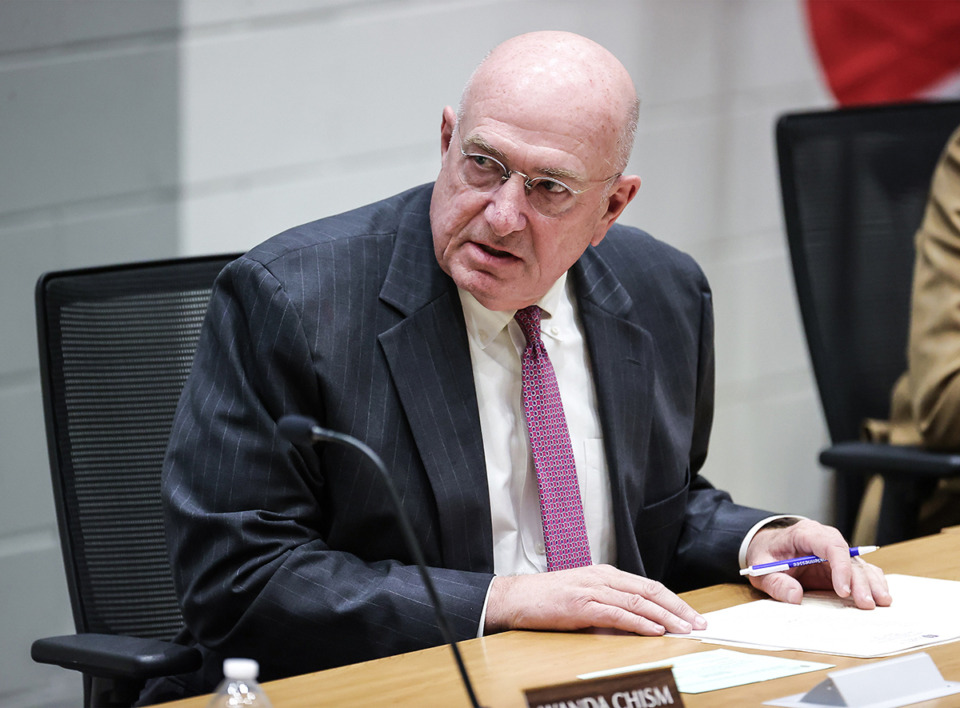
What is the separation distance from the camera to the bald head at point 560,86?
Result: 1.46 metres

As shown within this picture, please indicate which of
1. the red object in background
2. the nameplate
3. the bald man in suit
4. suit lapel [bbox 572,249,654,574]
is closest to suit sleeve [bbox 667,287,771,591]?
the bald man in suit

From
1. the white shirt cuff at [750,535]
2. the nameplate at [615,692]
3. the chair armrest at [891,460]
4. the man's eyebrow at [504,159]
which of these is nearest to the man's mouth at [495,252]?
the man's eyebrow at [504,159]

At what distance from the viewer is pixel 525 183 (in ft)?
4.83

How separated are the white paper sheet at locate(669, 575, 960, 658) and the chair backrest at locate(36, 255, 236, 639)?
0.79m

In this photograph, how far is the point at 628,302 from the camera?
173 cm

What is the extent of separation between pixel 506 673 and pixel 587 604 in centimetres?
16

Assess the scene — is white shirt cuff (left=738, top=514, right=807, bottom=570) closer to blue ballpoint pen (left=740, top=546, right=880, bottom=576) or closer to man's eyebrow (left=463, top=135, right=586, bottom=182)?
A: blue ballpoint pen (left=740, top=546, right=880, bottom=576)

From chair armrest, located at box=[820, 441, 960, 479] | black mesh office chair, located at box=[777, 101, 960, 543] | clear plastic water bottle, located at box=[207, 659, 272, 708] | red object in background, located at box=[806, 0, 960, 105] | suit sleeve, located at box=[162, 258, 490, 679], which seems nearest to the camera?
clear plastic water bottle, located at box=[207, 659, 272, 708]

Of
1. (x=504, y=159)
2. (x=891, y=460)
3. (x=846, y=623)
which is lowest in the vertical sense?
Answer: (x=891, y=460)

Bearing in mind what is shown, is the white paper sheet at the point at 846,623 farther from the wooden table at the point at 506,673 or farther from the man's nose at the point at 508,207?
the man's nose at the point at 508,207

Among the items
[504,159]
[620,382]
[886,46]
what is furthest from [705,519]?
[886,46]

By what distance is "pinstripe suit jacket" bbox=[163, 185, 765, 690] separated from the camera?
1.37 metres

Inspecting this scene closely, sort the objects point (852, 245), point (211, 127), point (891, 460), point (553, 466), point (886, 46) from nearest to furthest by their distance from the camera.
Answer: point (553, 466)
point (891, 460)
point (211, 127)
point (852, 245)
point (886, 46)

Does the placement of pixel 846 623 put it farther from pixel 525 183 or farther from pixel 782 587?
pixel 525 183
